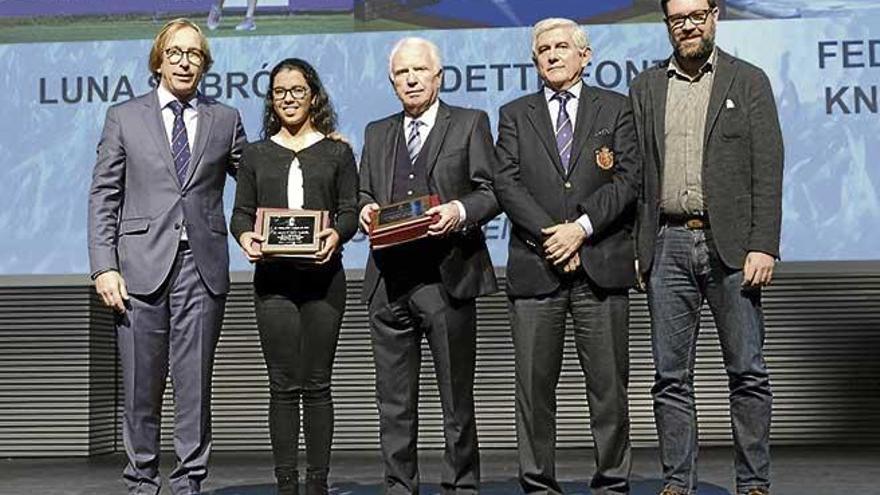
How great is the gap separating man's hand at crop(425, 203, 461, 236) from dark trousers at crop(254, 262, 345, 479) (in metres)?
0.37

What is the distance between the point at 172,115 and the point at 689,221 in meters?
1.57

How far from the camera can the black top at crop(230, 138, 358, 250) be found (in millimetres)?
3938

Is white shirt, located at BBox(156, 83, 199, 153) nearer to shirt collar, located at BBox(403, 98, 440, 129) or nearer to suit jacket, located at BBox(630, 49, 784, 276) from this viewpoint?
shirt collar, located at BBox(403, 98, 440, 129)

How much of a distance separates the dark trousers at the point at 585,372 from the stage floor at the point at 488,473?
69 centimetres

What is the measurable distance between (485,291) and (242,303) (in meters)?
2.39

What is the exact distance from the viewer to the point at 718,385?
19.3 ft

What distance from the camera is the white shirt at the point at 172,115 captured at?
4.02 m

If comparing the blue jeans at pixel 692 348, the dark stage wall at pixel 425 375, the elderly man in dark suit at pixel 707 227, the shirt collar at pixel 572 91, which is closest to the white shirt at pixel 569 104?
the shirt collar at pixel 572 91

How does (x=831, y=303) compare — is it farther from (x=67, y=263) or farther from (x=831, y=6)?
(x=67, y=263)

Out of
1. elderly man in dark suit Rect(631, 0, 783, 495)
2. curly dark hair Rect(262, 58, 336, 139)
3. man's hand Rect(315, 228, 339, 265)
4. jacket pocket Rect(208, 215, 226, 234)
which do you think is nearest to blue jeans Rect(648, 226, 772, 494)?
elderly man in dark suit Rect(631, 0, 783, 495)

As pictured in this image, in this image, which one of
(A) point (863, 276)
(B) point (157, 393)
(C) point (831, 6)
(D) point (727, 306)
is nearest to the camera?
(D) point (727, 306)

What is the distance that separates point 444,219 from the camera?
3738 mm

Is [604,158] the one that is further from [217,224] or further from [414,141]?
[217,224]

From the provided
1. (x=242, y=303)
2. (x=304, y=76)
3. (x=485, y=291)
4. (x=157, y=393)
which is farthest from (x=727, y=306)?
(x=242, y=303)
